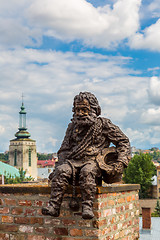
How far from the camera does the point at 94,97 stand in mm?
5648

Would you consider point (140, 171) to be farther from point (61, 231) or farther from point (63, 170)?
point (63, 170)

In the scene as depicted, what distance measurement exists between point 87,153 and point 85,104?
707 mm

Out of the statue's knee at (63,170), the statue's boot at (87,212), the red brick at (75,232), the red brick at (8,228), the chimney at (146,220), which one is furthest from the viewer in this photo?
the chimney at (146,220)

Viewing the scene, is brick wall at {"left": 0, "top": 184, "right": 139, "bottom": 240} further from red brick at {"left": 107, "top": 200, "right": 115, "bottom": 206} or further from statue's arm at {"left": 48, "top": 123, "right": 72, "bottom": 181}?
statue's arm at {"left": 48, "top": 123, "right": 72, "bottom": 181}

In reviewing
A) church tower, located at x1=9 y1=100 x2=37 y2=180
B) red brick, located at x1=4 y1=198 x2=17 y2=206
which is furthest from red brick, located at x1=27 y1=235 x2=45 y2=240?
church tower, located at x1=9 y1=100 x2=37 y2=180

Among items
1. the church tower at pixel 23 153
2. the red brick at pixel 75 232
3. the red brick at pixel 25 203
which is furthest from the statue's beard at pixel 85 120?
the church tower at pixel 23 153

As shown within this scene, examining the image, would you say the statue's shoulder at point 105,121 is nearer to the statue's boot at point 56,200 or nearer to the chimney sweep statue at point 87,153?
the chimney sweep statue at point 87,153

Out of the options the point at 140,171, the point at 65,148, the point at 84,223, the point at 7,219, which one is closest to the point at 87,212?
the point at 84,223

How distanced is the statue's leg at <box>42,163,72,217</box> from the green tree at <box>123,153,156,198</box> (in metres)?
36.0

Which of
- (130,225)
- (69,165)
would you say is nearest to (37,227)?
(69,165)

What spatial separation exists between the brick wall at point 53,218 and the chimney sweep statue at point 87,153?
215 millimetres

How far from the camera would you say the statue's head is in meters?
5.51

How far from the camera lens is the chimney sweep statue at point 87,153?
5.06 metres

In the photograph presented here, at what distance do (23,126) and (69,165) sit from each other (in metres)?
103
